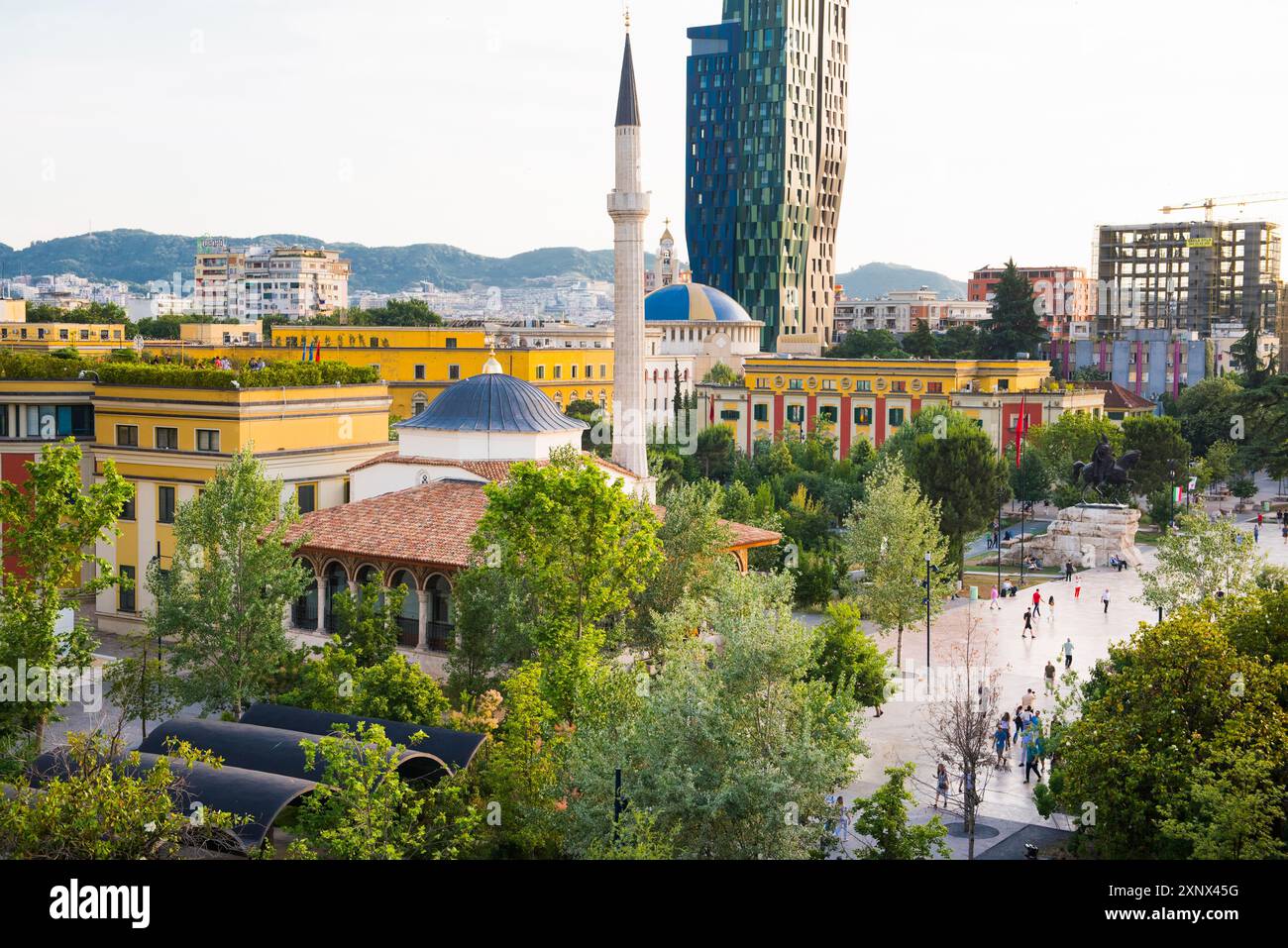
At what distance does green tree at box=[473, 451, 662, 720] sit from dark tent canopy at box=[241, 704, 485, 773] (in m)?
2.79

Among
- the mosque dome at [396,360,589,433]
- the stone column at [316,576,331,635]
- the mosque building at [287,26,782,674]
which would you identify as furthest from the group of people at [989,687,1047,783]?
the stone column at [316,576,331,635]

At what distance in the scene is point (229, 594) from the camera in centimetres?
3250

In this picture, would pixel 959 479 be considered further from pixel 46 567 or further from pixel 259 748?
pixel 46 567

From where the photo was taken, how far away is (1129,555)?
64.8 m

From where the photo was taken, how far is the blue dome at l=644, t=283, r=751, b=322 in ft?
402

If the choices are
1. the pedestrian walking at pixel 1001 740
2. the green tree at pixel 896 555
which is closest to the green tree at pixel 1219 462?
the green tree at pixel 896 555

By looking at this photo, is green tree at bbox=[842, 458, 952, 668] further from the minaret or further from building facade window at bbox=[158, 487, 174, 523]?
building facade window at bbox=[158, 487, 174, 523]

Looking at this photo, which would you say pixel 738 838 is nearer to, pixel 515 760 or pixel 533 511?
pixel 515 760

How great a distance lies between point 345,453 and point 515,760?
77.2 ft

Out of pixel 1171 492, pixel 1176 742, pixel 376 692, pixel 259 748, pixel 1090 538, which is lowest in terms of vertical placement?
pixel 1090 538

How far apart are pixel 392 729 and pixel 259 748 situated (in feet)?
7.95

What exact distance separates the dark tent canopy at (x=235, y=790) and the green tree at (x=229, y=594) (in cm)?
628

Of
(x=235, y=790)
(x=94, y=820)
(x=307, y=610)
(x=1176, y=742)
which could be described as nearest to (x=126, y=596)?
(x=307, y=610)

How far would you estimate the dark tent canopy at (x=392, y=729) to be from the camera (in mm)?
27297
